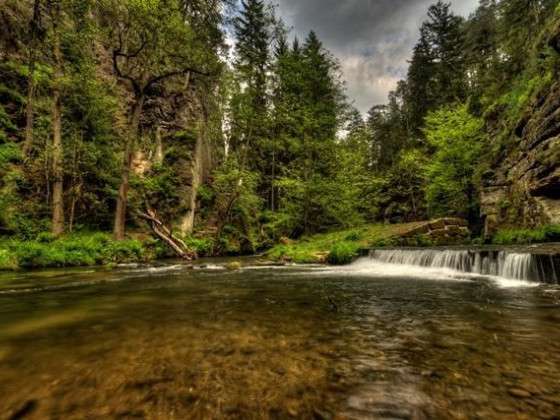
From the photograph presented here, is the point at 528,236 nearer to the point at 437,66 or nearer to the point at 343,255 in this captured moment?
the point at 343,255

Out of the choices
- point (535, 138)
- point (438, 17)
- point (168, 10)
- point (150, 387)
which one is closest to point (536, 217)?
point (535, 138)

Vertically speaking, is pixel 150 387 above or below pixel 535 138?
below

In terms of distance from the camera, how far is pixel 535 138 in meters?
12.6

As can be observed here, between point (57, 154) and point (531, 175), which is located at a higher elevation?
point (57, 154)

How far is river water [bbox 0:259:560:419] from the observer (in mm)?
1724

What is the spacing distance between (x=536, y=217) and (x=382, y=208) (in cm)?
1926

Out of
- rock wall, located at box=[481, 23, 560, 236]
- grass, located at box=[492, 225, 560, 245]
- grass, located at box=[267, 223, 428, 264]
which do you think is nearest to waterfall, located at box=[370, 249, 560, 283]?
grass, located at box=[267, 223, 428, 264]

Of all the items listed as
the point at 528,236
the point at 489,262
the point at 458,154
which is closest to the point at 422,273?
the point at 489,262

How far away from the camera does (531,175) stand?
485 inches

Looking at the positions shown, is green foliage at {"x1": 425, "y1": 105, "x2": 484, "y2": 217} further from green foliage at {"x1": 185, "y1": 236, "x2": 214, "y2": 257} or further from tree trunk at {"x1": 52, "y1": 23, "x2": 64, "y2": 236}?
tree trunk at {"x1": 52, "y1": 23, "x2": 64, "y2": 236}

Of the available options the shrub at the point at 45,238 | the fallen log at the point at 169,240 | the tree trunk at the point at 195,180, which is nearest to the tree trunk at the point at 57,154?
the shrub at the point at 45,238

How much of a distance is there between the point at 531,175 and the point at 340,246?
8295mm

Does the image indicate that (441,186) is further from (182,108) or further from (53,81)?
(53,81)

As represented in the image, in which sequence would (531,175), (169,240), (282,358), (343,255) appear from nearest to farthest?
(282,358)
(531,175)
(343,255)
(169,240)
